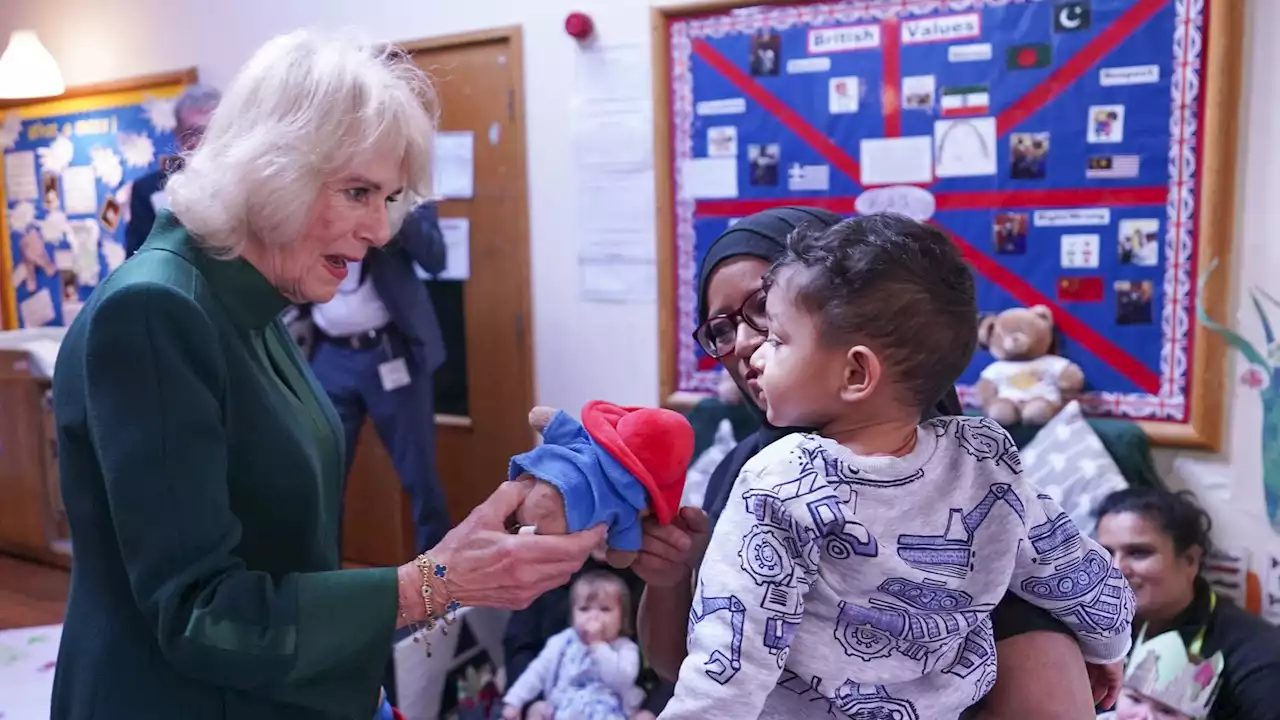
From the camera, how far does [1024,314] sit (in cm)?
275

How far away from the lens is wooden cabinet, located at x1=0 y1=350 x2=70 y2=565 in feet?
14.0

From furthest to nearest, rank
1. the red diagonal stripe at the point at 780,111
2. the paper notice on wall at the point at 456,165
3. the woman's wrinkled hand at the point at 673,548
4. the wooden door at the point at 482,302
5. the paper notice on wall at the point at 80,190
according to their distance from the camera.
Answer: the paper notice on wall at the point at 80,190 → the paper notice on wall at the point at 456,165 → the wooden door at the point at 482,302 → the red diagonal stripe at the point at 780,111 → the woman's wrinkled hand at the point at 673,548

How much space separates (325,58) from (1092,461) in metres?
2.12

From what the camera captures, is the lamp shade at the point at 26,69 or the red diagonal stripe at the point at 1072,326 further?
the lamp shade at the point at 26,69

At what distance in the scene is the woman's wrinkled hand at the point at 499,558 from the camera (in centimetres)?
112

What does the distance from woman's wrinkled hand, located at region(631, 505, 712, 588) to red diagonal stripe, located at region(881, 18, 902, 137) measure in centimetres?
196

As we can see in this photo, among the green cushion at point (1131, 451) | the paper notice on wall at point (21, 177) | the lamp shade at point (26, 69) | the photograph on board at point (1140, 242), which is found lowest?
the green cushion at point (1131, 451)

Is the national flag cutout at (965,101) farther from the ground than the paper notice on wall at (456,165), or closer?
farther from the ground

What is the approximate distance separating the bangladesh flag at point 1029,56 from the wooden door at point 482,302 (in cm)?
161

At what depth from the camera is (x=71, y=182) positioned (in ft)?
16.3

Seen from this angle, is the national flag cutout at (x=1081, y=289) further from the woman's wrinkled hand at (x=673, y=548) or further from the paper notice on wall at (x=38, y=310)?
the paper notice on wall at (x=38, y=310)

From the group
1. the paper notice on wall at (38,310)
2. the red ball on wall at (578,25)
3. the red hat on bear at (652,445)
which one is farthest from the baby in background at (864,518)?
the paper notice on wall at (38,310)

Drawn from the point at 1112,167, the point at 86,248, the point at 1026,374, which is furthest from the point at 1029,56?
the point at 86,248

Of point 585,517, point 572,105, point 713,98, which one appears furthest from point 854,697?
point 572,105
